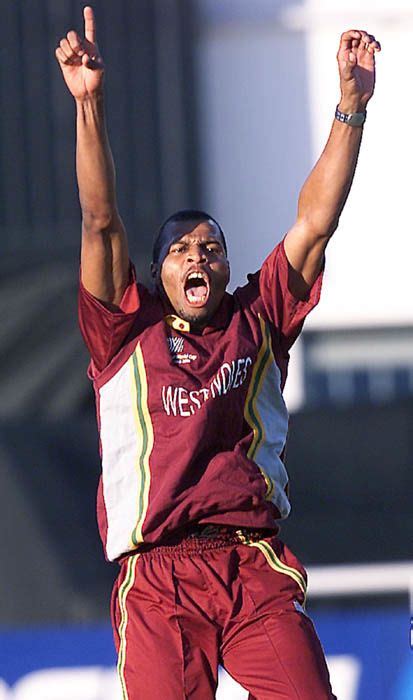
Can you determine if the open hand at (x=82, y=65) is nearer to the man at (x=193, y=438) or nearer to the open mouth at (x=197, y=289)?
the man at (x=193, y=438)

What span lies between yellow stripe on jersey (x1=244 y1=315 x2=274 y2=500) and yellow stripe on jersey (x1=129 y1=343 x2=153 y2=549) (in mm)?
243

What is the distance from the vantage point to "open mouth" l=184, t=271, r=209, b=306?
3.72m

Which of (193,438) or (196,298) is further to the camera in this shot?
(196,298)

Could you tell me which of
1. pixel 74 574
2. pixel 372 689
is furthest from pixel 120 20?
pixel 372 689

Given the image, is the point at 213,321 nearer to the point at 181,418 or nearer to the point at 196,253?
the point at 196,253

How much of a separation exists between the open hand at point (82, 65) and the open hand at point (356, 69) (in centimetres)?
62

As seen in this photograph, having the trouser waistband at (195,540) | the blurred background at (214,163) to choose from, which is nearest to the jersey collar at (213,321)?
the trouser waistband at (195,540)

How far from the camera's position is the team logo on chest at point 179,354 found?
3.72m

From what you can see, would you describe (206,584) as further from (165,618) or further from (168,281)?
(168,281)

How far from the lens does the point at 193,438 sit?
3.60 metres

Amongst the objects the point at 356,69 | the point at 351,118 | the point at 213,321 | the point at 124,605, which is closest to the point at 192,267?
the point at 213,321

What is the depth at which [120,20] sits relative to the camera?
7.54 meters

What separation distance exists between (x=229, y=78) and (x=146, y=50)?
474 millimetres

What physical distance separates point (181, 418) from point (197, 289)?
32cm
